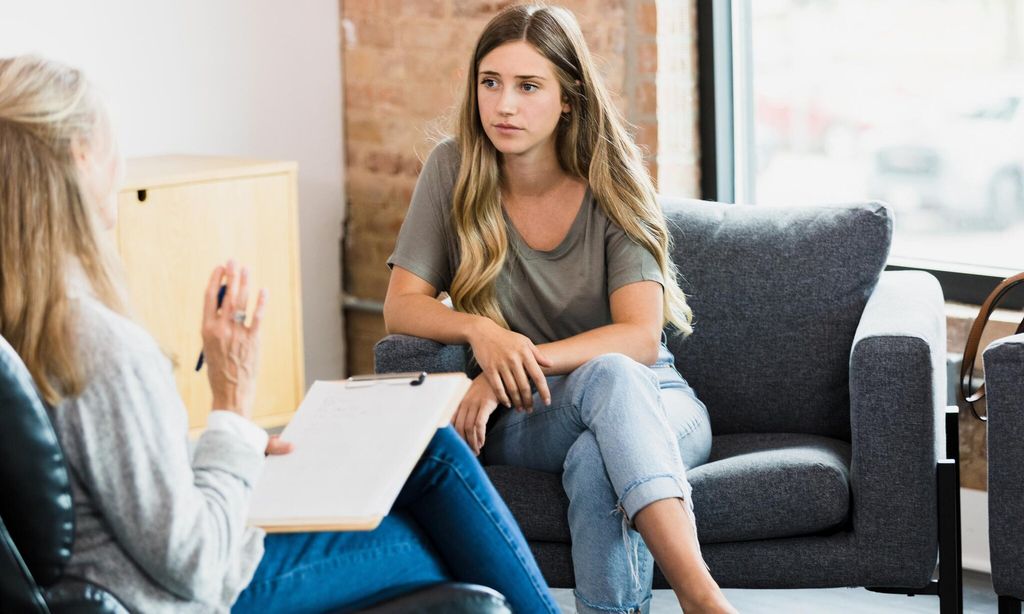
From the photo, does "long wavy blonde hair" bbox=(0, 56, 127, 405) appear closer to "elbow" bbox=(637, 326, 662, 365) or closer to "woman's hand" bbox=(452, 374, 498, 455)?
"woman's hand" bbox=(452, 374, 498, 455)

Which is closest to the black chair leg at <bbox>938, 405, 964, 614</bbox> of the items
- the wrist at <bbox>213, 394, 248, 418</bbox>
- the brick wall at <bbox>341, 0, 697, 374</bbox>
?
the wrist at <bbox>213, 394, 248, 418</bbox>

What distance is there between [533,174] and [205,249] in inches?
50.9

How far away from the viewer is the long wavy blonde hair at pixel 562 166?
2.48 meters

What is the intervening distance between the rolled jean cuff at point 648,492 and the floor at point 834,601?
78cm

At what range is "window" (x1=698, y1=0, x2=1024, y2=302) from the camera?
3082 millimetres

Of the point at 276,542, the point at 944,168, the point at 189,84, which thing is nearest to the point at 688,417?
the point at 276,542

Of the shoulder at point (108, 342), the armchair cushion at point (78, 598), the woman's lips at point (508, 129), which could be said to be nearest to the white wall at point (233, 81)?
the woman's lips at point (508, 129)

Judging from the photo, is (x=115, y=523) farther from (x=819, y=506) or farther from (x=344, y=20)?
(x=344, y=20)

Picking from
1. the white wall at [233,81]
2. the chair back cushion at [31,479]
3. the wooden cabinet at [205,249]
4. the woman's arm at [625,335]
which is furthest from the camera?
the white wall at [233,81]

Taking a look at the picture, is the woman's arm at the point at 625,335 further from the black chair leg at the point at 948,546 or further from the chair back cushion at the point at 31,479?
the chair back cushion at the point at 31,479

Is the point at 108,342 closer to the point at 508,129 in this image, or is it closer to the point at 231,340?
the point at 231,340

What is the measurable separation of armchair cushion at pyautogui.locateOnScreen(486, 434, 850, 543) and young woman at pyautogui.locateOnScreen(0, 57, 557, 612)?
2.19ft

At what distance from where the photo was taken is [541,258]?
2.52m

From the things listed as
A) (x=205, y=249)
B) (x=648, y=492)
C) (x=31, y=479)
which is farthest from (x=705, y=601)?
(x=205, y=249)
